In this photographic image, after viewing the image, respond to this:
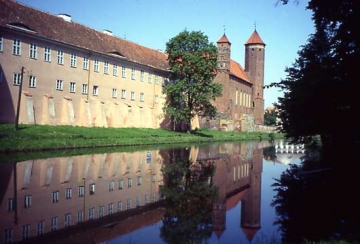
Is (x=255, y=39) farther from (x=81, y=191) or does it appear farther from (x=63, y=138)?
(x=81, y=191)

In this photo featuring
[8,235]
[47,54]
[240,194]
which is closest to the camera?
[8,235]

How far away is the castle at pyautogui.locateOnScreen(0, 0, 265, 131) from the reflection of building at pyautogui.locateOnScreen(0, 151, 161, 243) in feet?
41.1

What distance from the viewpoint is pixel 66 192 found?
1179 cm

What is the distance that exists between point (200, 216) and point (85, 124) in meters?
28.7

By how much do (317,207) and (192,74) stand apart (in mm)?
36707

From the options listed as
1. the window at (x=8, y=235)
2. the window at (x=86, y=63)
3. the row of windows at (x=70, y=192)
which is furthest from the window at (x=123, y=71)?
the window at (x=8, y=235)

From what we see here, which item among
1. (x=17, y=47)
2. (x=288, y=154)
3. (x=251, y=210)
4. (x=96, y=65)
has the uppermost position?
(x=96, y=65)

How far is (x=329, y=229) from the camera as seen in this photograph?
8.66 metres

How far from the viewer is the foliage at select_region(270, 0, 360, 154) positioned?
13125 millimetres

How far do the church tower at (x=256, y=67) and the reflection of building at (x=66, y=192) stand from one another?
71399 mm

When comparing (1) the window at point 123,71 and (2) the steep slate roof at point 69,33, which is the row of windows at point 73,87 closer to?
(1) the window at point 123,71

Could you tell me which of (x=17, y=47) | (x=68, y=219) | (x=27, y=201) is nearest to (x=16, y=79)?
(x=17, y=47)

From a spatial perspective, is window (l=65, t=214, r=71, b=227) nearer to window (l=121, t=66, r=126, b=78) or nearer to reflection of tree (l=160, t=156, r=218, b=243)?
reflection of tree (l=160, t=156, r=218, b=243)

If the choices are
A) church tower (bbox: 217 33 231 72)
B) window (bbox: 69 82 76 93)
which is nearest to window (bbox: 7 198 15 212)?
window (bbox: 69 82 76 93)
